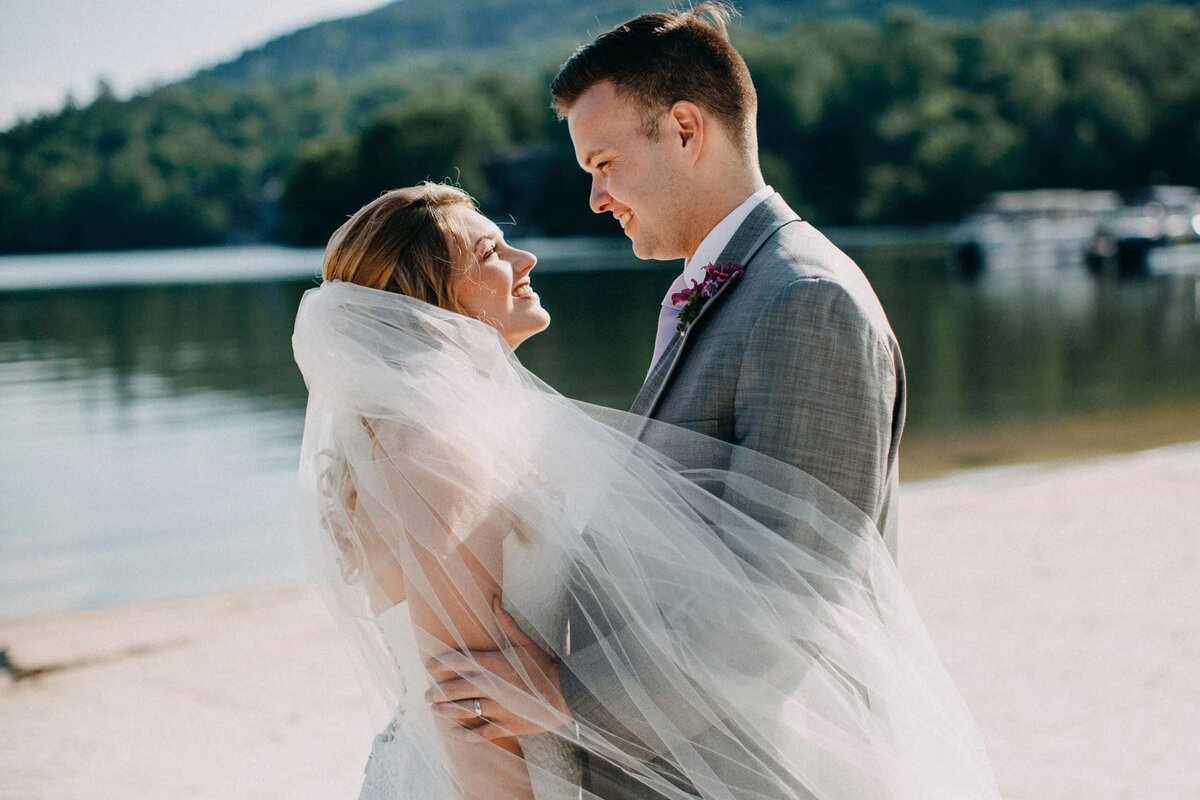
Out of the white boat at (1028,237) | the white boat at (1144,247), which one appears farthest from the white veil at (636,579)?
the white boat at (1028,237)

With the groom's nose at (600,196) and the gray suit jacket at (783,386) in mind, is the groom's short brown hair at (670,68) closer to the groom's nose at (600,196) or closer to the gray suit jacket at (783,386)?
the groom's nose at (600,196)

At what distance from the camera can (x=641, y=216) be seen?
2.51 metres

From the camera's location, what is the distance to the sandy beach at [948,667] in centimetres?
581

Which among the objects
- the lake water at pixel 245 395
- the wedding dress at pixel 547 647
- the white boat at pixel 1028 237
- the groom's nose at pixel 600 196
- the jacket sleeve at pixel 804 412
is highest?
the groom's nose at pixel 600 196

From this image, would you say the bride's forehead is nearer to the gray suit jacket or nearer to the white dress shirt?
the white dress shirt

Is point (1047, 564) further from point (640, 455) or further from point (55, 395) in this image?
point (55, 395)

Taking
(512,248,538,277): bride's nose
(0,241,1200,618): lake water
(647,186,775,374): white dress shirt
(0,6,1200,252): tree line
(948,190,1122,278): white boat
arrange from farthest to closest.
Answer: (0,6,1200,252): tree line → (948,190,1122,278): white boat → (0,241,1200,618): lake water → (512,248,538,277): bride's nose → (647,186,775,374): white dress shirt

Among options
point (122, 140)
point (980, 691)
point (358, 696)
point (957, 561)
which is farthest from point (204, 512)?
point (122, 140)

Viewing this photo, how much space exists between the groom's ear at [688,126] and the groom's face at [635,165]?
0.06 feet

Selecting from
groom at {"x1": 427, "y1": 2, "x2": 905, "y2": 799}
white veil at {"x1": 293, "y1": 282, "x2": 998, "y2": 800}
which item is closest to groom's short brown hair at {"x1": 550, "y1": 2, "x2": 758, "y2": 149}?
groom at {"x1": 427, "y1": 2, "x2": 905, "y2": 799}

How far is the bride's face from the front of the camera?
8.45 ft

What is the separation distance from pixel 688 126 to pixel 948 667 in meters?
5.24

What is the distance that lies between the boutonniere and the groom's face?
22 cm

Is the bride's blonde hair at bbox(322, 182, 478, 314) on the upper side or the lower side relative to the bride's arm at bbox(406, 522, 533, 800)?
upper
